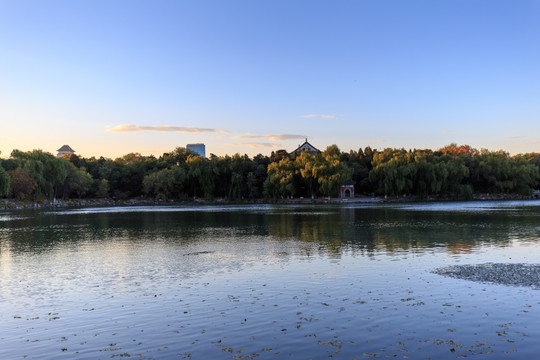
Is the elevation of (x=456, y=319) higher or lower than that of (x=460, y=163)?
lower

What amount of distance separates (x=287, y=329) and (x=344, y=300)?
2892mm

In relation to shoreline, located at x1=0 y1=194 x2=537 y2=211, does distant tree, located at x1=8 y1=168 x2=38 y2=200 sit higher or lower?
higher

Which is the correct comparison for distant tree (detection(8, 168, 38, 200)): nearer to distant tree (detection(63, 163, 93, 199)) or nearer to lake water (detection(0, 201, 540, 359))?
distant tree (detection(63, 163, 93, 199))

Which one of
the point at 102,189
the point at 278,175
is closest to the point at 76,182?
the point at 102,189

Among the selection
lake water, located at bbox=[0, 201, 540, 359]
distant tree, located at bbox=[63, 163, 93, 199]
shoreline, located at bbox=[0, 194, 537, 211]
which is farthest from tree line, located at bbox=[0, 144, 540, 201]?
lake water, located at bbox=[0, 201, 540, 359]

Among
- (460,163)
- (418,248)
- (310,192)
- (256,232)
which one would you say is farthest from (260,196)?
(418,248)

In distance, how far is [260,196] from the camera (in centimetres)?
10294

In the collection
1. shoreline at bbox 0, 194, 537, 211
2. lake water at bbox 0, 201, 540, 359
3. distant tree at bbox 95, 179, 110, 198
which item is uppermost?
distant tree at bbox 95, 179, 110, 198

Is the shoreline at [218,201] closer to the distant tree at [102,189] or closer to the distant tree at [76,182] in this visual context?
the distant tree at [102,189]

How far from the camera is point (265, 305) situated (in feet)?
39.1

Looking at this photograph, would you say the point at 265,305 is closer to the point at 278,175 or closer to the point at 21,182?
the point at 21,182

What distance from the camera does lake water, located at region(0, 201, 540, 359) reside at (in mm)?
8781

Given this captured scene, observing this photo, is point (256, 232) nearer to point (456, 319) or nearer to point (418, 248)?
point (418, 248)

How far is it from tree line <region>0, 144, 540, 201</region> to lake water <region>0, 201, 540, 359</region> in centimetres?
6432
